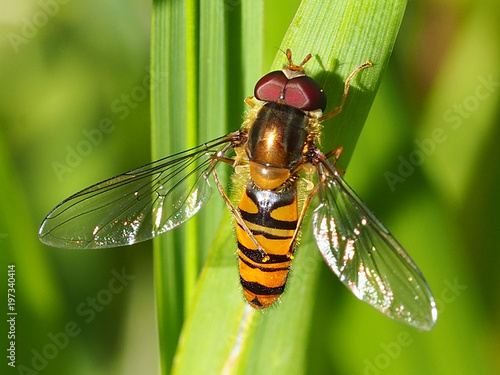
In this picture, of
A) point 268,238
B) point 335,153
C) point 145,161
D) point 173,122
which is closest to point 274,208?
point 268,238

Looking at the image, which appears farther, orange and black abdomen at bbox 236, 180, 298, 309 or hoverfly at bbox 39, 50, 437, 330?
orange and black abdomen at bbox 236, 180, 298, 309

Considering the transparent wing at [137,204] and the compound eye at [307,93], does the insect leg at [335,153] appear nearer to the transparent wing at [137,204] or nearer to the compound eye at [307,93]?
A: the compound eye at [307,93]

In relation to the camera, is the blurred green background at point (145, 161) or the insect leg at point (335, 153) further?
the blurred green background at point (145, 161)

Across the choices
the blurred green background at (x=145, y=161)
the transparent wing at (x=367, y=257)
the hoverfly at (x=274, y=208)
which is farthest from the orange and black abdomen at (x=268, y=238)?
the blurred green background at (x=145, y=161)

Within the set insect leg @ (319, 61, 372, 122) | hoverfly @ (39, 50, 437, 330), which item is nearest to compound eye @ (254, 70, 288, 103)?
hoverfly @ (39, 50, 437, 330)

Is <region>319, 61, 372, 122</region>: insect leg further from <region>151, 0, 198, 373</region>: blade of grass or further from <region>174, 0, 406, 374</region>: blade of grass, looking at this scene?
<region>151, 0, 198, 373</region>: blade of grass

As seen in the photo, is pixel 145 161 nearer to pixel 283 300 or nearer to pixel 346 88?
pixel 283 300
